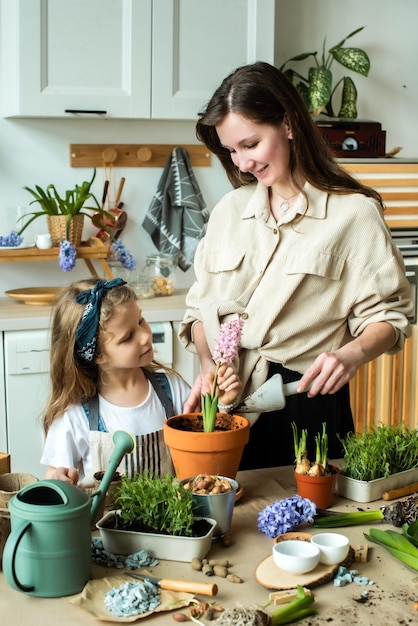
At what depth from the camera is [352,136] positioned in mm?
3766

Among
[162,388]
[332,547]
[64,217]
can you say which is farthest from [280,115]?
[64,217]

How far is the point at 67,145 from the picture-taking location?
12.5 feet

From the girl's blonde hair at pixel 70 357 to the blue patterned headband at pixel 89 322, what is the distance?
0.05 ft

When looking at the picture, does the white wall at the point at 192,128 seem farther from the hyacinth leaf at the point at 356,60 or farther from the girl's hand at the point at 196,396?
the girl's hand at the point at 196,396

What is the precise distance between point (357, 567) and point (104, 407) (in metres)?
0.88

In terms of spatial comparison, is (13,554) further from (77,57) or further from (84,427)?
(77,57)

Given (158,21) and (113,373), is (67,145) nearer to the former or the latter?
(158,21)

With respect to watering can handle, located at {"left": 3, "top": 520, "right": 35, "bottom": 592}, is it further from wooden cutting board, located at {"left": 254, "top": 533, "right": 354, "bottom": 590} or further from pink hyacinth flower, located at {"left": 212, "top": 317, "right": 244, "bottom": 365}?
pink hyacinth flower, located at {"left": 212, "top": 317, "right": 244, "bottom": 365}

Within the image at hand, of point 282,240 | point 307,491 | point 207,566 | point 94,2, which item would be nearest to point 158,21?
point 94,2

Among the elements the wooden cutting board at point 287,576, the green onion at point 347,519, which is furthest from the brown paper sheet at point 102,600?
the green onion at point 347,519

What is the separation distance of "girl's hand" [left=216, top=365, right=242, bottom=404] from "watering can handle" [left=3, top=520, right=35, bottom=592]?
0.59m

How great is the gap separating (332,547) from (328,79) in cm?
282

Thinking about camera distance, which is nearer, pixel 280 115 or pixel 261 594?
pixel 261 594

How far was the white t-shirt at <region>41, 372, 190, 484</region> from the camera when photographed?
2.03 metres
